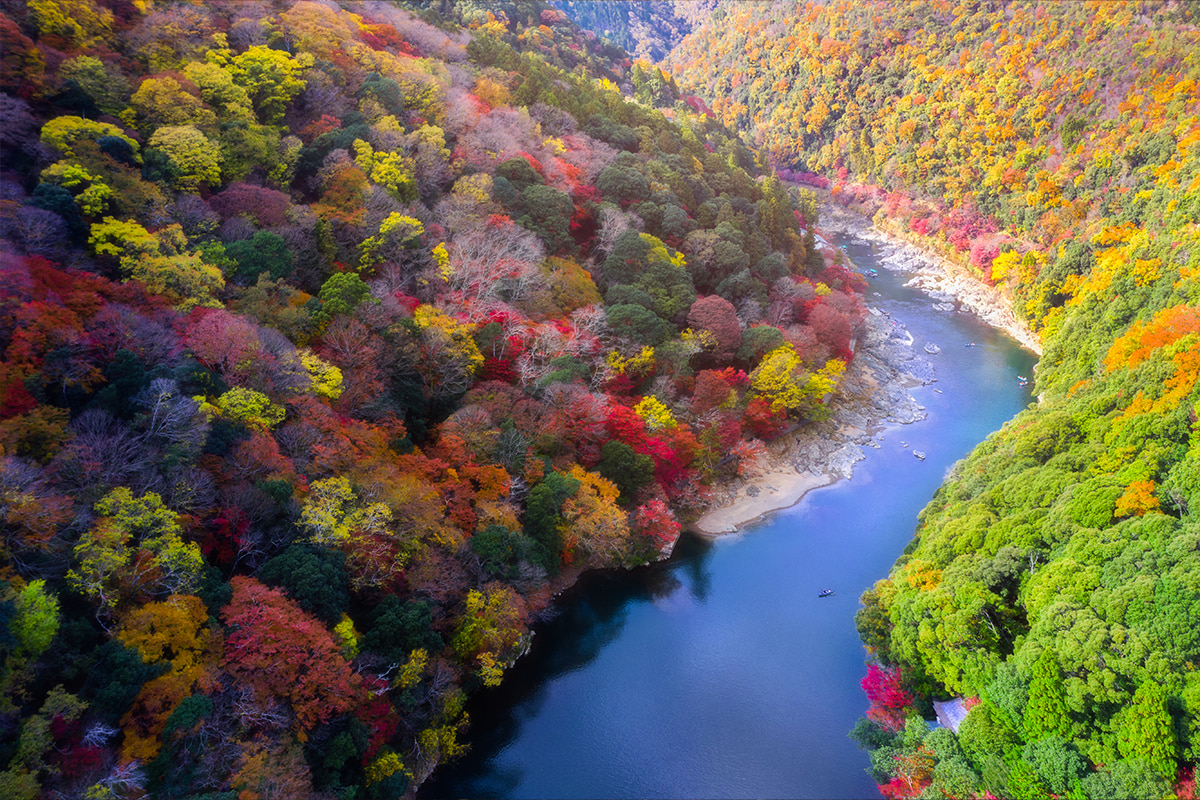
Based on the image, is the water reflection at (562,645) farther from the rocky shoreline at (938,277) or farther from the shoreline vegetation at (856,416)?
the rocky shoreline at (938,277)

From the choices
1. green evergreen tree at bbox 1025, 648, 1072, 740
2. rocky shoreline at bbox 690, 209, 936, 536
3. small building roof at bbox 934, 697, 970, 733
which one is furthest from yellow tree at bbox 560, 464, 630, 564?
green evergreen tree at bbox 1025, 648, 1072, 740

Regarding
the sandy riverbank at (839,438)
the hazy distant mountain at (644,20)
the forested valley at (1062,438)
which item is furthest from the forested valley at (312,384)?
the hazy distant mountain at (644,20)

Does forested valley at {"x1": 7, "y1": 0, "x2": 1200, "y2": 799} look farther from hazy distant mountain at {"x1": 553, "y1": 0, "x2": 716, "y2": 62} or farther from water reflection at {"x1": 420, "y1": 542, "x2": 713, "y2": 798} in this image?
hazy distant mountain at {"x1": 553, "y1": 0, "x2": 716, "y2": 62}

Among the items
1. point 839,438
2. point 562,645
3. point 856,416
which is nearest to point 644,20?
point 856,416

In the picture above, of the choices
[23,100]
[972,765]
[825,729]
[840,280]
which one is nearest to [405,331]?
[23,100]

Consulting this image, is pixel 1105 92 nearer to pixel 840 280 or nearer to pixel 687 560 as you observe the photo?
pixel 840 280
